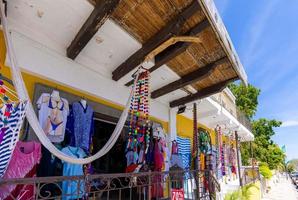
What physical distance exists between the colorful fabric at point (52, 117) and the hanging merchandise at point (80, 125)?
0.16 meters

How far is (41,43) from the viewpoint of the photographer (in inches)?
133

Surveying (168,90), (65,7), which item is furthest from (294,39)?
(65,7)

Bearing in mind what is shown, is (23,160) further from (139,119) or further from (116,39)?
(116,39)

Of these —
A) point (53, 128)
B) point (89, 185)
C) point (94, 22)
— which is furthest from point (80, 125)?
point (94, 22)

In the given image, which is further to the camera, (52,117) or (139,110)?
(139,110)

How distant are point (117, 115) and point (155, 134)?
4.05ft

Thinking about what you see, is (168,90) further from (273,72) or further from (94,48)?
(273,72)

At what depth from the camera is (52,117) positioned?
10.6 feet

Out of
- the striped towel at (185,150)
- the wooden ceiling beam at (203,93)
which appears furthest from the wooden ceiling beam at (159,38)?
the striped towel at (185,150)

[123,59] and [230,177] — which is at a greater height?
[123,59]

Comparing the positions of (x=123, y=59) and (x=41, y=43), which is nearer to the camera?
(x=41, y=43)

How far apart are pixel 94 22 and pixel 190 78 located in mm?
2453

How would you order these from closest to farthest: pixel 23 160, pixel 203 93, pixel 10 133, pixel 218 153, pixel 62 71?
pixel 10 133 < pixel 23 160 < pixel 62 71 < pixel 203 93 < pixel 218 153

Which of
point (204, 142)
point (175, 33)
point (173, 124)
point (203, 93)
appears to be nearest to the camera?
point (175, 33)
